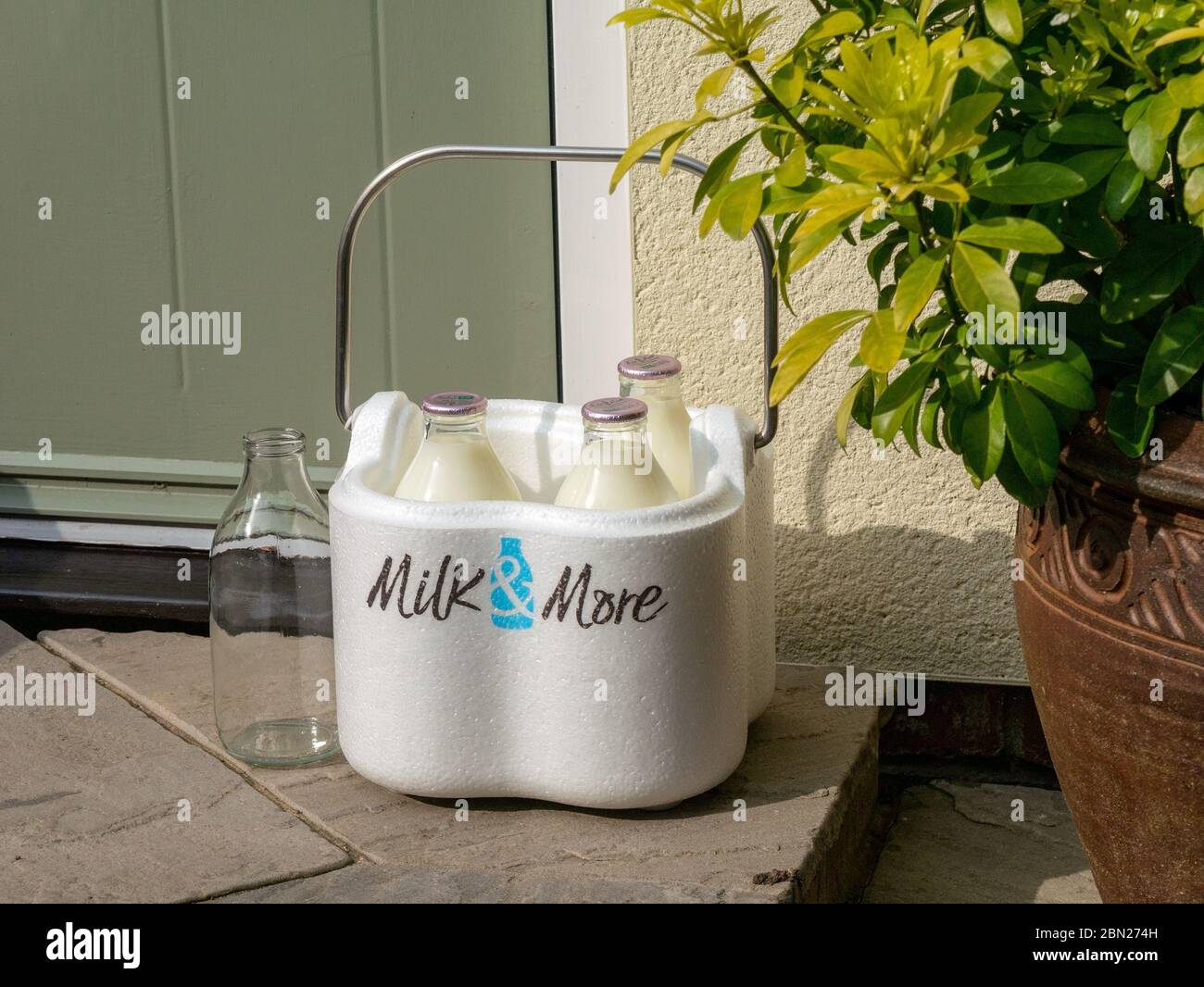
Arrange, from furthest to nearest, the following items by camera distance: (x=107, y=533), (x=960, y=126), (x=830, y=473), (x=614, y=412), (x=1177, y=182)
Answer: (x=107, y=533), (x=830, y=473), (x=614, y=412), (x=1177, y=182), (x=960, y=126)

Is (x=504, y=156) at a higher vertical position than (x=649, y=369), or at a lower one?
higher

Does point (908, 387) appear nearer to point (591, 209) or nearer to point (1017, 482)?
point (1017, 482)

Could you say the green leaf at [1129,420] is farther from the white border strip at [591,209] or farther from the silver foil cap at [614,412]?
the white border strip at [591,209]

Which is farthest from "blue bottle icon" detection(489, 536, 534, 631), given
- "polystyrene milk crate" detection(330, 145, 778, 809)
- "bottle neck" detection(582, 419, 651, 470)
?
"bottle neck" detection(582, 419, 651, 470)

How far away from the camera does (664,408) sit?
5.25 feet

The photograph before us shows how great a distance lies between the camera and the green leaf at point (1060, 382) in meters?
1.22

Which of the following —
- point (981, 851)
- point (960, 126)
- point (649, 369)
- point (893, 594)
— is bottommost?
point (981, 851)

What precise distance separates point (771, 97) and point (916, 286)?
0.73 ft

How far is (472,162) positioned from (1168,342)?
1098mm

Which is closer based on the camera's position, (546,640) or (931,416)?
(931,416)

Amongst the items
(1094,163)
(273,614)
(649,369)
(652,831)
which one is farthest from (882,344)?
(273,614)
